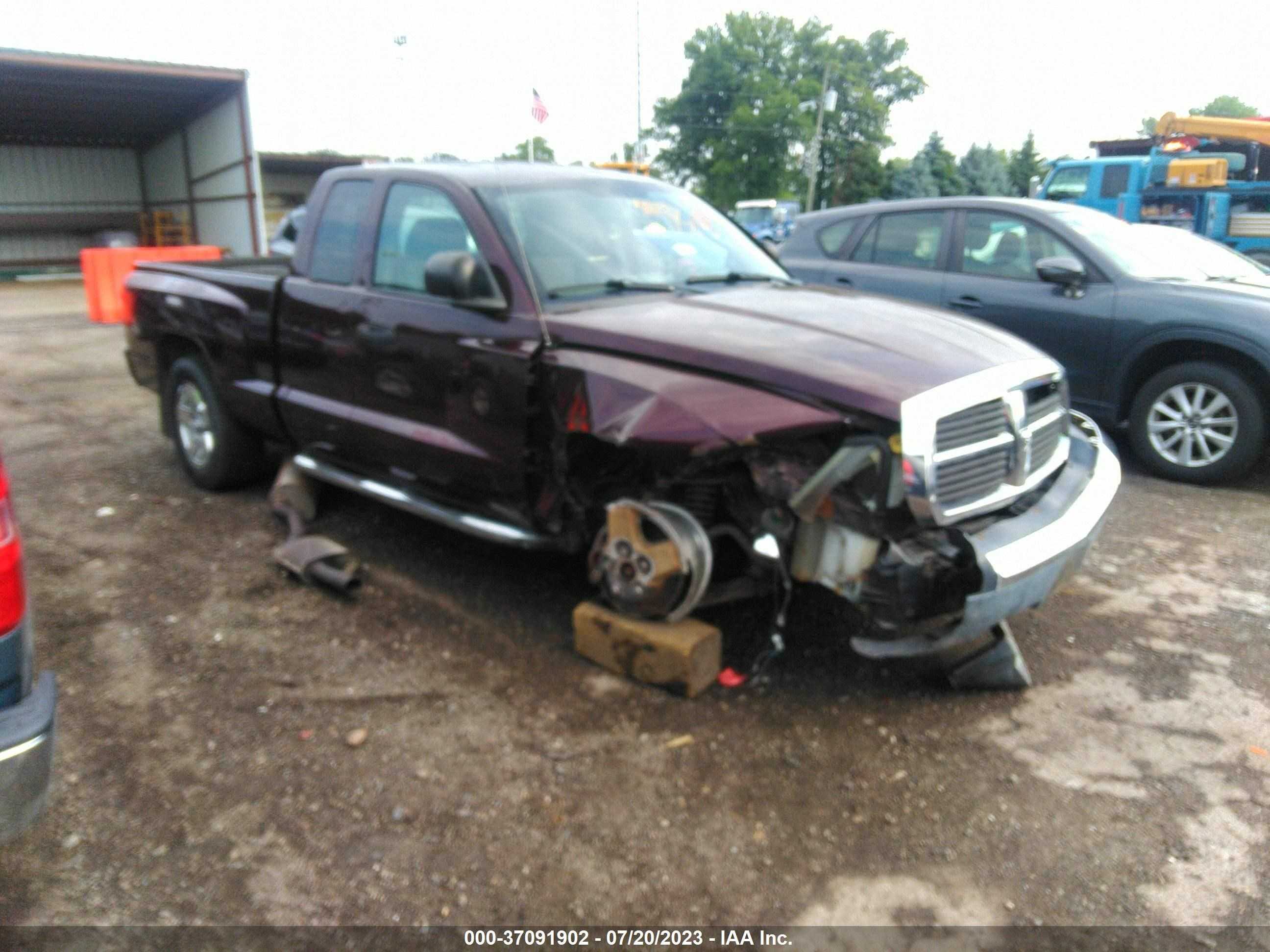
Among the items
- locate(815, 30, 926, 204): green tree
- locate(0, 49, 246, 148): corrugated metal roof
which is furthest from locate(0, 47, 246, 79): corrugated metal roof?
locate(815, 30, 926, 204): green tree

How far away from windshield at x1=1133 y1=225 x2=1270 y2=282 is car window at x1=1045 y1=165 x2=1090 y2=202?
789 centimetres

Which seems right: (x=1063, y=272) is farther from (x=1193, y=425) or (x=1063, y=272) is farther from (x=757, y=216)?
(x=757, y=216)

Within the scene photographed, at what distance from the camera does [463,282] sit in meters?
3.76

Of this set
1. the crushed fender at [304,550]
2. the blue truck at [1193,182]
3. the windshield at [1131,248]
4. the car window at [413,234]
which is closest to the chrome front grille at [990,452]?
the car window at [413,234]

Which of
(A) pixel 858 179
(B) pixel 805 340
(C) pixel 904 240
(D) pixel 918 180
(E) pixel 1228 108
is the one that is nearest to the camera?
(B) pixel 805 340

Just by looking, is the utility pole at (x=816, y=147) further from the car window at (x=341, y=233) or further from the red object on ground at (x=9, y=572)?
the red object on ground at (x=9, y=572)

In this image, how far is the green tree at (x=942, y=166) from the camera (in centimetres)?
3453

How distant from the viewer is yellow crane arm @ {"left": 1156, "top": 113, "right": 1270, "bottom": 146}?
44.1ft

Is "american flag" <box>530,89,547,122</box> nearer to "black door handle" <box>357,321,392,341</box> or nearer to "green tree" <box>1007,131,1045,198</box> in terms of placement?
"black door handle" <box>357,321,392,341</box>

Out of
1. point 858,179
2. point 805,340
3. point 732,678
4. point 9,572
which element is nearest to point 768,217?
point 858,179

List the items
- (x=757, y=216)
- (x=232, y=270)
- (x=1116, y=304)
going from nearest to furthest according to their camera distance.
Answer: (x=232, y=270) → (x=1116, y=304) → (x=757, y=216)

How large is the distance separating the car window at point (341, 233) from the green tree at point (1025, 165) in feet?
128

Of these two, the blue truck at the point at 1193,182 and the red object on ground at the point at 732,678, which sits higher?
the blue truck at the point at 1193,182

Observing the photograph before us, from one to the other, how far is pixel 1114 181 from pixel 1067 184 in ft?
2.55
